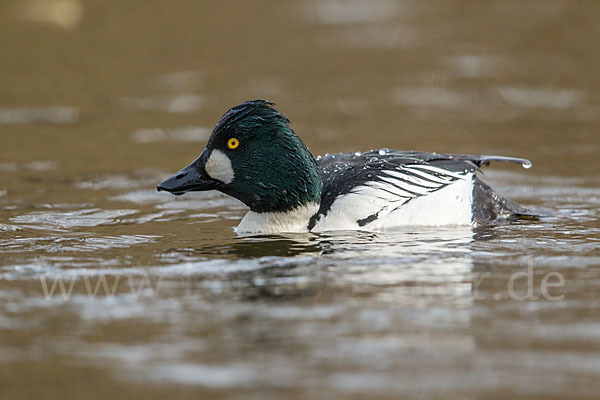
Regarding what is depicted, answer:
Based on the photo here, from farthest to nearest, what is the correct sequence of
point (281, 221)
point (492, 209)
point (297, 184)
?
1. point (492, 209)
2. point (281, 221)
3. point (297, 184)

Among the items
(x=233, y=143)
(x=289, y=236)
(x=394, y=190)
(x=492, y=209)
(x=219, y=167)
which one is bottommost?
(x=289, y=236)

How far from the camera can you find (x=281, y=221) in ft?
26.4

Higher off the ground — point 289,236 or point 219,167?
point 219,167

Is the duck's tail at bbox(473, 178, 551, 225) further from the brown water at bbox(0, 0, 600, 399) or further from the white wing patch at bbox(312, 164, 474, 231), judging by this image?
the brown water at bbox(0, 0, 600, 399)

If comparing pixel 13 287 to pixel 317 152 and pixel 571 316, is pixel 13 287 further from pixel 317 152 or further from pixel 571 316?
pixel 317 152

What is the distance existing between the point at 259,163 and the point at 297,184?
36cm

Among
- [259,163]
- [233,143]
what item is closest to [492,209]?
[259,163]

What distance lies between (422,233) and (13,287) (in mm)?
3252

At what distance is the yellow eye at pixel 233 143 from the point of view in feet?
25.9

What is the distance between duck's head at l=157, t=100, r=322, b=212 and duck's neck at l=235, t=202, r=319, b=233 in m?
0.06

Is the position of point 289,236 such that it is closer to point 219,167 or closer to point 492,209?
point 219,167

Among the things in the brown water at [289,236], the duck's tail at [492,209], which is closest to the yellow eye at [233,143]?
the brown water at [289,236]

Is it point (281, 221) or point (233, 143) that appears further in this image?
point (281, 221)

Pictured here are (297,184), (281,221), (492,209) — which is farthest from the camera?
(492,209)
